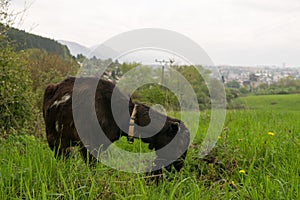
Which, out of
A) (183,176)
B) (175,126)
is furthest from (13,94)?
(183,176)

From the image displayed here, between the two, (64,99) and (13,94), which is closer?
(64,99)

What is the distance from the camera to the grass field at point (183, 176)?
2.42m

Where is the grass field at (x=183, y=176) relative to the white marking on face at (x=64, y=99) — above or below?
below

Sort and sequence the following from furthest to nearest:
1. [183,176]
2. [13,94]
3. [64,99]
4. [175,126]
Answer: [13,94]
[64,99]
[175,126]
[183,176]

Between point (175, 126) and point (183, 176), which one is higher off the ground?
point (175, 126)

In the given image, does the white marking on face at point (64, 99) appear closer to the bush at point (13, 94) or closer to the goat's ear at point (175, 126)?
the goat's ear at point (175, 126)

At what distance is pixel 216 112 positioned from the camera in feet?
23.2

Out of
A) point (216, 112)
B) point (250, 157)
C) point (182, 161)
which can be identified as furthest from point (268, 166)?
point (216, 112)

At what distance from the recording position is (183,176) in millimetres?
3492

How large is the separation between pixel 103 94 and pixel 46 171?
1.30 meters

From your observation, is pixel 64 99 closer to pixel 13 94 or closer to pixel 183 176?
pixel 183 176

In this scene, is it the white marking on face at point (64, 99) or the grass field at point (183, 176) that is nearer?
the grass field at point (183, 176)

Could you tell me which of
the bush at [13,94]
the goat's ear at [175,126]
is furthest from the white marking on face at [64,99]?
the bush at [13,94]

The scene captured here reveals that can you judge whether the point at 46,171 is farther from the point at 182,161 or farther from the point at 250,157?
the point at 250,157
